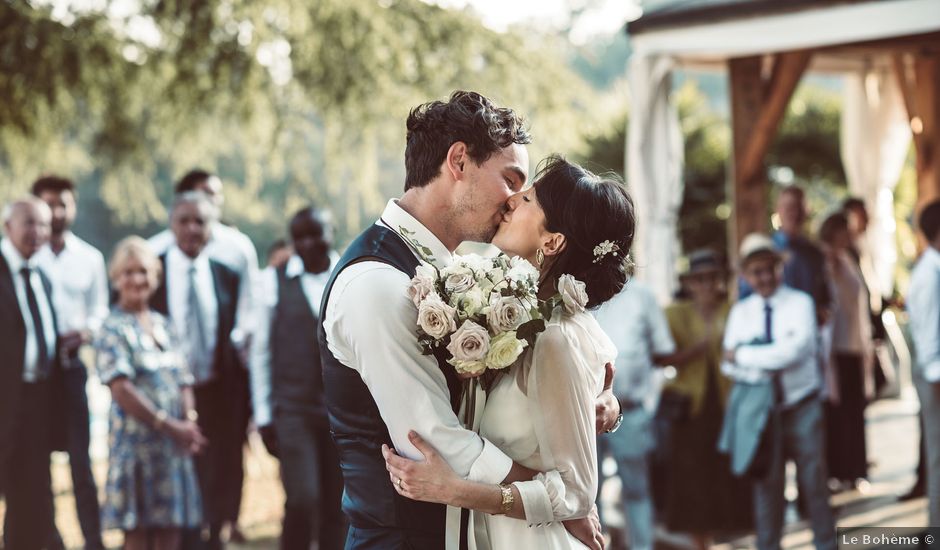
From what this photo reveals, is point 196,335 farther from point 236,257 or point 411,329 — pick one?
point 411,329

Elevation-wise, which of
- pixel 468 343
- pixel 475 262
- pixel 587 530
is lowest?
pixel 587 530

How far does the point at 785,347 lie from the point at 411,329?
4412 millimetres

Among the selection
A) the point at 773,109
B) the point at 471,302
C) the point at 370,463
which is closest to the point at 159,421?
the point at 370,463

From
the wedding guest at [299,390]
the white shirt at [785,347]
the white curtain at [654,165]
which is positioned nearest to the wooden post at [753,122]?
the white curtain at [654,165]

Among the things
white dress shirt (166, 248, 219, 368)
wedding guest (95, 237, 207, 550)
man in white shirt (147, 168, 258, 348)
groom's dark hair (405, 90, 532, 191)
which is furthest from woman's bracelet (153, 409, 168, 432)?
groom's dark hair (405, 90, 532, 191)

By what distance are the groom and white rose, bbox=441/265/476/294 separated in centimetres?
10

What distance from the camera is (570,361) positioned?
291cm

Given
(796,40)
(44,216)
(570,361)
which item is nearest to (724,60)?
(796,40)

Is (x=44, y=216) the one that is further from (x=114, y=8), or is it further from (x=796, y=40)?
(x=796, y=40)

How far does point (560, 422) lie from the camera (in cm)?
288

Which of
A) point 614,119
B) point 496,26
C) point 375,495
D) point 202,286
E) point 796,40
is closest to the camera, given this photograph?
point 375,495

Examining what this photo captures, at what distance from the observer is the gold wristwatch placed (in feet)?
9.14

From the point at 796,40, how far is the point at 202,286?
4059 mm

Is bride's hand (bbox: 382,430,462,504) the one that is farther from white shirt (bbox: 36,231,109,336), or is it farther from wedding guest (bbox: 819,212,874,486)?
wedding guest (bbox: 819,212,874,486)
